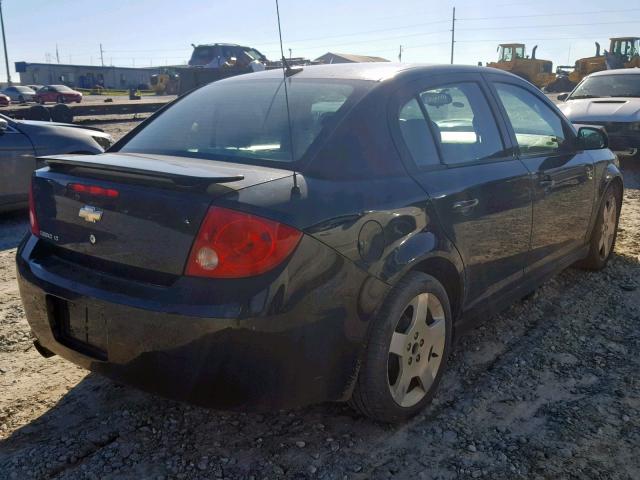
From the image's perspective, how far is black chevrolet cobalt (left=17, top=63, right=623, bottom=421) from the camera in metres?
2.16

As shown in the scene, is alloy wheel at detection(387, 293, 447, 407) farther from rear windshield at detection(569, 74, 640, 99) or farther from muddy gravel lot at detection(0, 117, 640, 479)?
rear windshield at detection(569, 74, 640, 99)

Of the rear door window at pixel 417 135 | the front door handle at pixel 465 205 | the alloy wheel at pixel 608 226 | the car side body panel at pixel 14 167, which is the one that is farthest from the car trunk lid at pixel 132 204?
the car side body panel at pixel 14 167

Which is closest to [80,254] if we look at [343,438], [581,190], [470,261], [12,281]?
[343,438]

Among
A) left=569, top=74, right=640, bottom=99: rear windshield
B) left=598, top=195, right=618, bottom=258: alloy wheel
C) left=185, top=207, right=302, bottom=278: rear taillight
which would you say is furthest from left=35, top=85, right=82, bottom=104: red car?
left=185, top=207, right=302, bottom=278: rear taillight

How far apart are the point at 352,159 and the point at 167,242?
841mm

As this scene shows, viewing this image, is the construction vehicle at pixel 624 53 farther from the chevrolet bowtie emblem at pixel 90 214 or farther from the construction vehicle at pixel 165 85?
the chevrolet bowtie emblem at pixel 90 214

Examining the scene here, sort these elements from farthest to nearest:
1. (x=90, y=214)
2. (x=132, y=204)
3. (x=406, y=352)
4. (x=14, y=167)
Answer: (x=14, y=167)
(x=406, y=352)
(x=90, y=214)
(x=132, y=204)

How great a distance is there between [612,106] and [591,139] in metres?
6.44

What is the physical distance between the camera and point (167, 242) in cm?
222

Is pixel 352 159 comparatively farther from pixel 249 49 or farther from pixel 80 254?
pixel 249 49

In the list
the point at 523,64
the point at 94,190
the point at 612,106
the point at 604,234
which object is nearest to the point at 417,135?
the point at 94,190

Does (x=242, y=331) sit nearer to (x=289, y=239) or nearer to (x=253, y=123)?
(x=289, y=239)

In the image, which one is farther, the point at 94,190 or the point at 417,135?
the point at 417,135

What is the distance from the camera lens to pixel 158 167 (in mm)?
2330
